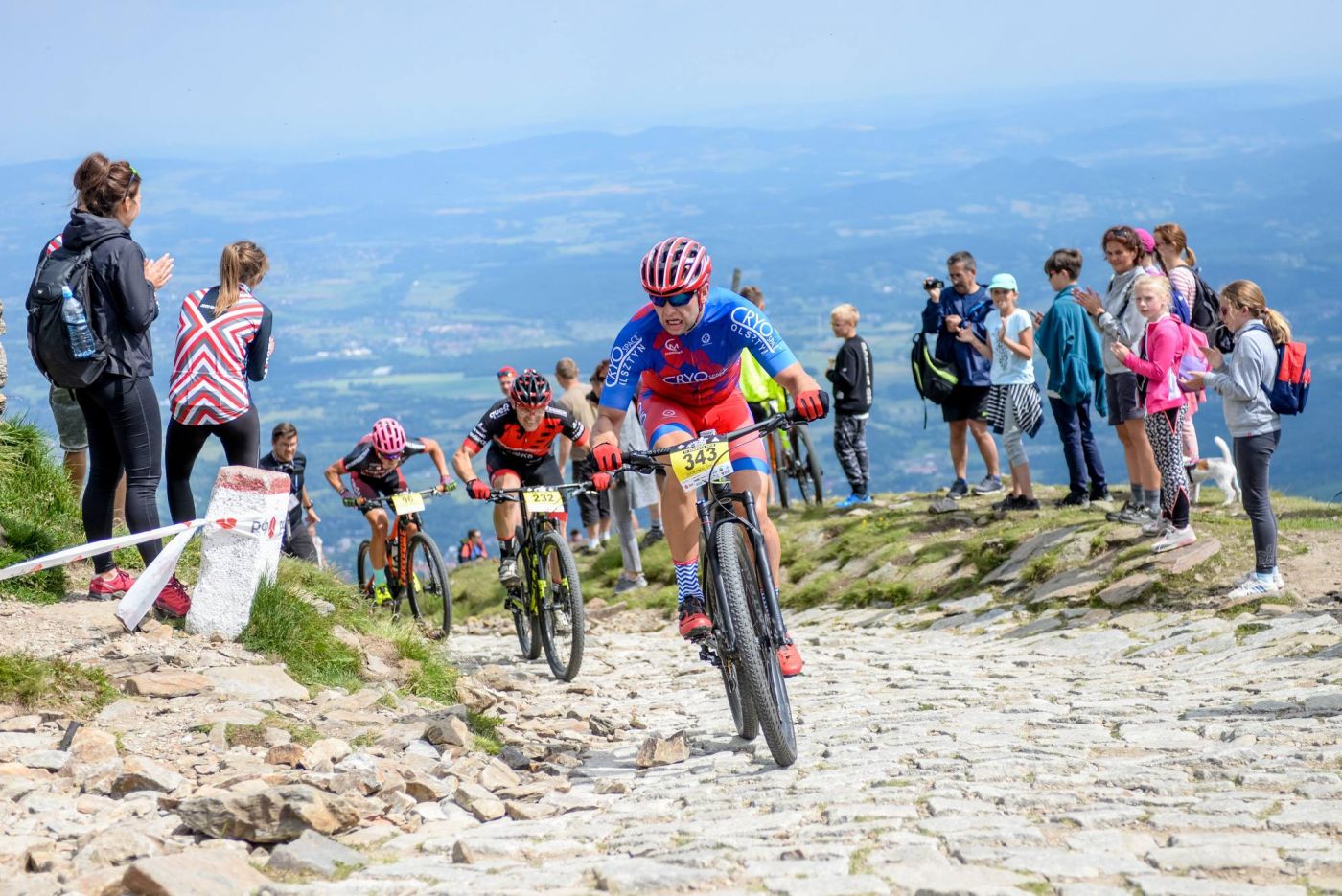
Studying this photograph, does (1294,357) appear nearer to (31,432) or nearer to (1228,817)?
(1228,817)

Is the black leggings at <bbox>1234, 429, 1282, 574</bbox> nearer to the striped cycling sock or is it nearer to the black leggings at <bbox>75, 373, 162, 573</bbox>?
the striped cycling sock

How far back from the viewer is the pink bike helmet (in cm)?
1323

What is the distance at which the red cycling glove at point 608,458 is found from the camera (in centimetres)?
707

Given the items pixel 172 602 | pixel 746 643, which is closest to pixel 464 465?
pixel 172 602

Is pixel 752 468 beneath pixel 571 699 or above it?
above

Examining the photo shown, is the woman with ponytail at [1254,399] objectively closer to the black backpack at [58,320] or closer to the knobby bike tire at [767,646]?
the knobby bike tire at [767,646]

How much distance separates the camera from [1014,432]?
14.4m

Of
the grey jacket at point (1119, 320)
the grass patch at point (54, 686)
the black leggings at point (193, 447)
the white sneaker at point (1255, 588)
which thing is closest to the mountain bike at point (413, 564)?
the black leggings at point (193, 447)

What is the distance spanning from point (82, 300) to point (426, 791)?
164 inches

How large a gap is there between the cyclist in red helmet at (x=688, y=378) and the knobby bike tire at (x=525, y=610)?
10.5 feet

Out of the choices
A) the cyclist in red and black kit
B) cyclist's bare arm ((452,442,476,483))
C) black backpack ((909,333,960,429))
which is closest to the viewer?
cyclist's bare arm ((452,442,476,483))

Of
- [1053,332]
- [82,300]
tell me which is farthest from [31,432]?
[1053,332]

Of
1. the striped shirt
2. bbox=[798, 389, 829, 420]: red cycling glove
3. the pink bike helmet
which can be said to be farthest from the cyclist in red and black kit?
bbox=[798, 389, 829, 420]: red cycling glove

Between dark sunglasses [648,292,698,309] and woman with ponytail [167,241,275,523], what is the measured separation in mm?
3016
